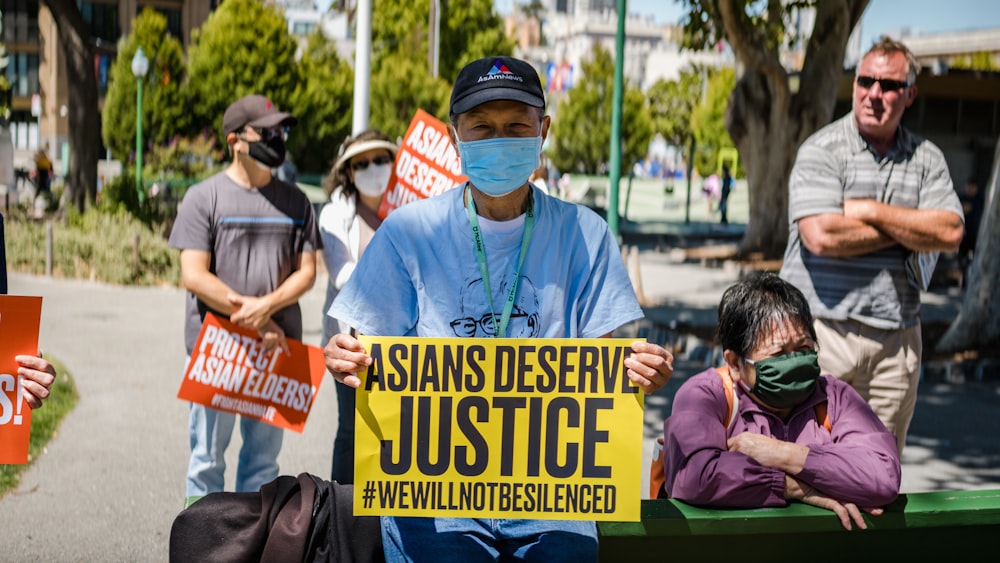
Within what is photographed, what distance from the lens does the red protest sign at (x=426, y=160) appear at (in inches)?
244

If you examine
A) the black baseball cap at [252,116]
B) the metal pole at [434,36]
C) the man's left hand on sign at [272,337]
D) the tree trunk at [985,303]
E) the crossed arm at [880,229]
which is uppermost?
the metal pole at [434,36]

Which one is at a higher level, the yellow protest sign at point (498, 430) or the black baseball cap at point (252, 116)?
the black baseball cap at point (252, 116)

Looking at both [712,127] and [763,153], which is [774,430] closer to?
[763,153]

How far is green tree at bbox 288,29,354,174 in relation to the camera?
48594mm

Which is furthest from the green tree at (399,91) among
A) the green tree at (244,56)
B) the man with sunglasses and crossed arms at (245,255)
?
the man with sunglasses and crossed arms at (245,255)

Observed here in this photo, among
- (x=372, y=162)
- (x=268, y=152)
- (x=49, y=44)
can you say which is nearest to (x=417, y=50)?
(x=49, y=44)

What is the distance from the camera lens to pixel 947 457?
26.1 ft

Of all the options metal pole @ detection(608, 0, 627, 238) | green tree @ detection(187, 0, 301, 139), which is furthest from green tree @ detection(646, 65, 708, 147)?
metal pole @ detection(608, 0, 627, 238)

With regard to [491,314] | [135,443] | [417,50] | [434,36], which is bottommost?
[135,443]

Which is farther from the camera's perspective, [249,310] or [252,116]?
[252,116]

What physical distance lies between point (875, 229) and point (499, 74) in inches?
86.8

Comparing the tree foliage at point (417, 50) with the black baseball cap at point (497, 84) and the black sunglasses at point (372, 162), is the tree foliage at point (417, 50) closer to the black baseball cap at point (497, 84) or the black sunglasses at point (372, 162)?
the black sunglasses at point (372, 162)

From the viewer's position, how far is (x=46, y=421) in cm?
778

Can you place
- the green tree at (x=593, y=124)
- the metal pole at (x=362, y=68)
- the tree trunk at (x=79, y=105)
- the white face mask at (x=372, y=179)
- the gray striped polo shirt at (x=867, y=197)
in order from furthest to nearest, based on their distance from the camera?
1. the green tree at (x=593, y=124)
2. the tree trunk at (x=79, y=105)
3. the metal pole at (x=362, y=68)
4. the white face mask at (x=372, y=179)
5. the gray striped polo shirt at (x=867, y=197)
